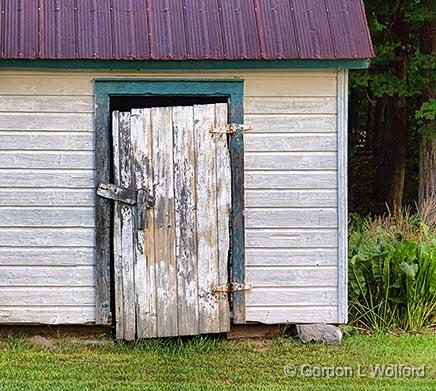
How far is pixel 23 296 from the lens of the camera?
21.3ft

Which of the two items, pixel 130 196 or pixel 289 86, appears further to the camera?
pixel 289 86

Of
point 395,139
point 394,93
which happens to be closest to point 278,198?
point 394,93

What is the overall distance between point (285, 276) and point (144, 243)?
1.19 metres

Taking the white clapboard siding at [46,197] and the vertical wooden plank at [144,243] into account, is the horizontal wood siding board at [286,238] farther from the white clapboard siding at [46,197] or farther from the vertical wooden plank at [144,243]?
the white clapboard siding at [46,197]

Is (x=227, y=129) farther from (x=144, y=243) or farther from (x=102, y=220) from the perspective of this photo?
(x=102, y=220)

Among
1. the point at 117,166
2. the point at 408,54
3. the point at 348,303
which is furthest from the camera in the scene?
the point at 408,54

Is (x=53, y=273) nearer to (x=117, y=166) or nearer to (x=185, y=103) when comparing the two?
(x=117, y=166)

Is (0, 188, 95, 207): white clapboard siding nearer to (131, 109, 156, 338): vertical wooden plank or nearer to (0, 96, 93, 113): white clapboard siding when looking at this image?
(131, 109, 156, 338): vertical wooden plank

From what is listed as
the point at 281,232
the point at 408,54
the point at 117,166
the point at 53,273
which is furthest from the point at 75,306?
the point at 408,54

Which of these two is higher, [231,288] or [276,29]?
[276,29]

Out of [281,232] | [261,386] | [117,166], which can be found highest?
[117,166]

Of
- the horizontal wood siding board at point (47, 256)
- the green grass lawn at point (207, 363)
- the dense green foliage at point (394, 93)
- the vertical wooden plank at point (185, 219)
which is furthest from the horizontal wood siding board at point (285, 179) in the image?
the dense green foliage at point (394, 93)

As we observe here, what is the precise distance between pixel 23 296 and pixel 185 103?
2423mm

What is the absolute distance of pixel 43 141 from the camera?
6.44 m
